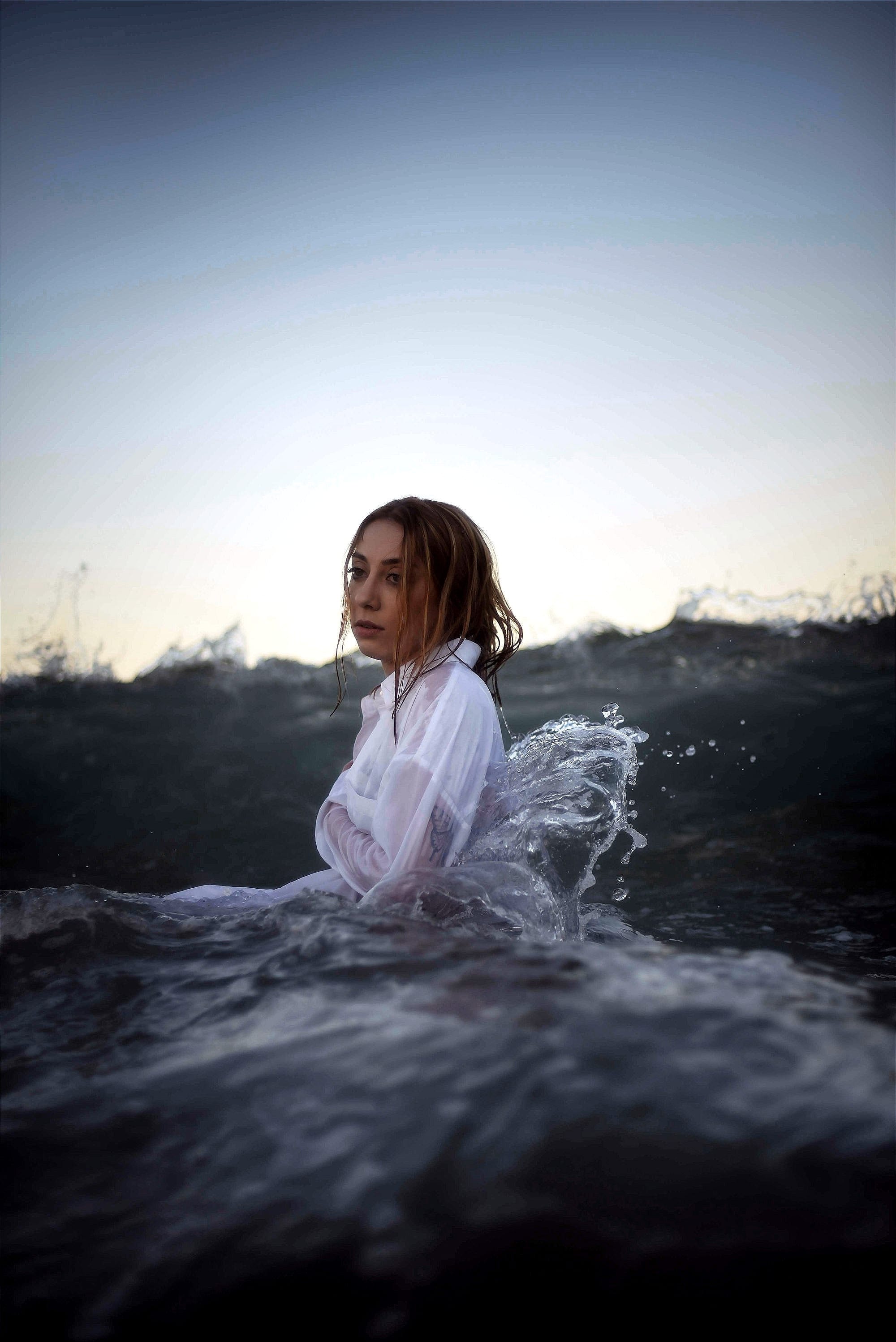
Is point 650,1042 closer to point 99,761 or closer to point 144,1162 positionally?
point 144,1162

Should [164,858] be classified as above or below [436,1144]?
below

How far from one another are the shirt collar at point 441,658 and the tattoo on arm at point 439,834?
0.42 m

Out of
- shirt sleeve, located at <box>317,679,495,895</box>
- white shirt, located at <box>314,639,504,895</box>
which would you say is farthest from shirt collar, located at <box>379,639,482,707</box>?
shirt sleeve, located at <box>317,679,495,895</box>

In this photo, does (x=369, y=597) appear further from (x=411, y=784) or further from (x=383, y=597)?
(x=411, y=784)

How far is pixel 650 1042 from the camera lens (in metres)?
0.86

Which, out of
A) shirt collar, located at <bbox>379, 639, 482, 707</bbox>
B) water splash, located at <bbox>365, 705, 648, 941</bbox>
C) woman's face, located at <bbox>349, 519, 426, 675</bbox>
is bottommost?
water splash, located at <bbox>365, 705, 648, 941</bbox>

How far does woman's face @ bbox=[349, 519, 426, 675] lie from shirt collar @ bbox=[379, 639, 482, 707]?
0.26 ft

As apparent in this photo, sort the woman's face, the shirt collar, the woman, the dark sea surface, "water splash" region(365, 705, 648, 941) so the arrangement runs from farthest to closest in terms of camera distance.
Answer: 1. the woman's face
2. the shirt collar
3. the woman
4. "water splash" region(365, 705, 648, 941)
5. the dark sea surface

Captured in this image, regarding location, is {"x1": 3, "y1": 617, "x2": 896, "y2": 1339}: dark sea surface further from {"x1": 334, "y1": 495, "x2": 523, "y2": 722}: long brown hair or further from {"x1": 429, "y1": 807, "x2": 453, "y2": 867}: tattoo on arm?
{"x1": 334, "y1": 495, "x2": 523, "y2": 722}: long brown hair

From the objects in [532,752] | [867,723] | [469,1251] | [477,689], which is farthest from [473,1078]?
[867,723]

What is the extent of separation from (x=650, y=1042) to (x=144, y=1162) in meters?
0.55

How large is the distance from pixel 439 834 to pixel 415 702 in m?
0.38

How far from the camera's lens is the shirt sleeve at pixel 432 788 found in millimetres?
1971

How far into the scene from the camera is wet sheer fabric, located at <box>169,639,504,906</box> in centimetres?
199
